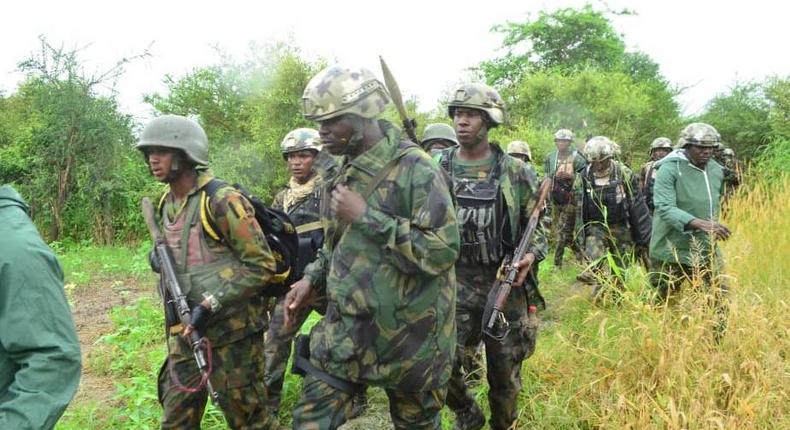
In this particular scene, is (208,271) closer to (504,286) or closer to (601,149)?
(504,286)

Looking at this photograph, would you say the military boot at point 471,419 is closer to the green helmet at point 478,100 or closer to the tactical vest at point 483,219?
the tactical vest at point 483,219

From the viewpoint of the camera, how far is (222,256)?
10.8 ft

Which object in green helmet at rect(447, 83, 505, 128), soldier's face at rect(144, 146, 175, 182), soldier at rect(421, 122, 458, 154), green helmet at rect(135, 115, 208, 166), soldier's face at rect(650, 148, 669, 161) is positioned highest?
green helmet at rect(135, 115, 208, 166)

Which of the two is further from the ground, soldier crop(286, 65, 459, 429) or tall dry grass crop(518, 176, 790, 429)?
soldier crop(286, 65, 459, 429)

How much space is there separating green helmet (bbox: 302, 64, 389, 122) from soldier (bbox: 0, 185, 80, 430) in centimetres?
127

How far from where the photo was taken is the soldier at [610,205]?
287 inches

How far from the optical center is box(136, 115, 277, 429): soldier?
3.24 m

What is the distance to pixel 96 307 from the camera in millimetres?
7918

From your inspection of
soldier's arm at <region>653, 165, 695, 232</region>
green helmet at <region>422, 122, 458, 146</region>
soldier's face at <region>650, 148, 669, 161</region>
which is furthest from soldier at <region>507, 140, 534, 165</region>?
soldier's arm at <region>653, 165, 695, 232</region>

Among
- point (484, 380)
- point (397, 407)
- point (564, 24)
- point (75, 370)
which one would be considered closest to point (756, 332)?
point (484, 380)

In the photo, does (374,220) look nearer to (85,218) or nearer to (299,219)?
(299,219)

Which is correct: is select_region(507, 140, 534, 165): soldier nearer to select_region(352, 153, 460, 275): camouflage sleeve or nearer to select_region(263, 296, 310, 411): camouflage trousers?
select_region(263, 296, 310, 411): camouflage trousers

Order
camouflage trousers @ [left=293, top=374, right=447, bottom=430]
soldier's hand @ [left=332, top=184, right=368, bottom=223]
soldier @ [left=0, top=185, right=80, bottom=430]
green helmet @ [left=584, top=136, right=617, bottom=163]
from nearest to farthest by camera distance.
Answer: soldier @ [left=0, top=185, right=80, bottom=430] < soldier's hand @ [left=332, top=184, right=368, bottom=223] < camouflage trousers @ [left=293, top=374, right=447, bottom=430] < green helmet @ [left=584, top=136, right=617, bottom=163]

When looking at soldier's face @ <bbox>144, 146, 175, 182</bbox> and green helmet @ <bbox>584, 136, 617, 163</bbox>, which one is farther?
green helmet @ <bbox>584, 136, 617, 163</bbox>
